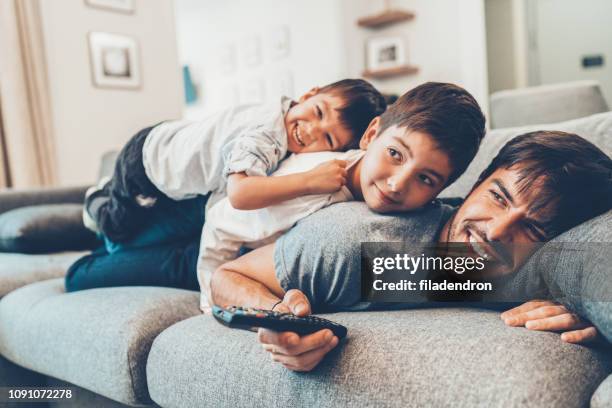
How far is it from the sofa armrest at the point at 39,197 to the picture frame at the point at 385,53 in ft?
8.41

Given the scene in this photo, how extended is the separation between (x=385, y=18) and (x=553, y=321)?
358 centimetres

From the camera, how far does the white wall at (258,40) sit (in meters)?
4.01

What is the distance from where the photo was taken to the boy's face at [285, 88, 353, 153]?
1042 millimetres

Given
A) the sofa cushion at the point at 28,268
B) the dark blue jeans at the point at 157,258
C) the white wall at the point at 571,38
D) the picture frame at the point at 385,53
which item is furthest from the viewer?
the white wall at the point at 571,38

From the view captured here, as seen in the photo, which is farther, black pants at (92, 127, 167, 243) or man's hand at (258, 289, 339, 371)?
black pants at (92, 127, 167, 243)

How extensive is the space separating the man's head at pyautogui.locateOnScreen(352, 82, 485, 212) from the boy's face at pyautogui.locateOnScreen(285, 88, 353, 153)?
168mm

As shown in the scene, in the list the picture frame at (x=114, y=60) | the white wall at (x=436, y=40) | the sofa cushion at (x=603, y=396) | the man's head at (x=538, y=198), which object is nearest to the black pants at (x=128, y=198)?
the man's head at (x=538, y=198)

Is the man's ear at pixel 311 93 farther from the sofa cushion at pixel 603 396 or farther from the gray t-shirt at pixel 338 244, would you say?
the sofa cushion at pixel 603 396

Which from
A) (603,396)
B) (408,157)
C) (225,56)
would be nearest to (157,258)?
(408,157)

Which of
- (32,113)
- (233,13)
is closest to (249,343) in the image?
(32,113)

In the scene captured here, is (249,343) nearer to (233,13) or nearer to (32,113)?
(32,113)

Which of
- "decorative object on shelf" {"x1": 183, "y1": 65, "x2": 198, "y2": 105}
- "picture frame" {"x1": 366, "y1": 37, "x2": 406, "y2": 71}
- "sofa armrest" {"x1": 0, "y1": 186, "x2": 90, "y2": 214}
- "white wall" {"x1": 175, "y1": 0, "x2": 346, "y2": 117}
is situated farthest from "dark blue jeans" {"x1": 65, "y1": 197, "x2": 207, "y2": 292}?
"decorative object on shelf" {"x1": 183, "y1": 65, "x2": 198, "y2": 105}

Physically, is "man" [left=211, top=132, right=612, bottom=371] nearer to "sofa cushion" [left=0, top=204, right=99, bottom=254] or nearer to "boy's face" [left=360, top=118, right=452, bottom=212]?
"boy's face" [left=360, top=118, right=452, bottom=212]

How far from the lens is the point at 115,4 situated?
331 cm
